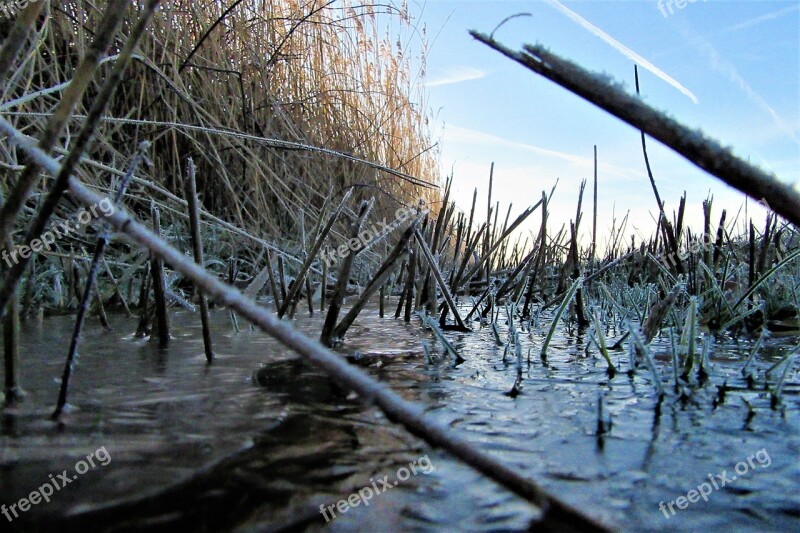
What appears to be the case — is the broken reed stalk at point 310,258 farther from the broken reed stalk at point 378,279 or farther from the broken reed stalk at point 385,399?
the broken reed stalk at point 385,399

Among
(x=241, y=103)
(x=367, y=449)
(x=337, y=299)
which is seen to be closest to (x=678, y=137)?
(x=367, y=449)

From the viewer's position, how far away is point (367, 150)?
4.05 metres

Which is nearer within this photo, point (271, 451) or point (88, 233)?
point (271, 451)

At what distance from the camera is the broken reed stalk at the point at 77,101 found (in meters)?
0.61

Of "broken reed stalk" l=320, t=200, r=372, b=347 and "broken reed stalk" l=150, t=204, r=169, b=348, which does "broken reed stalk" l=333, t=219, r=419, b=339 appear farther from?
"broken reed stalk" l=150, t=204, r=169, b=348

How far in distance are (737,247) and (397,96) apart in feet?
8.43

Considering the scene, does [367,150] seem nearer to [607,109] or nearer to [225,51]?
[225,51]

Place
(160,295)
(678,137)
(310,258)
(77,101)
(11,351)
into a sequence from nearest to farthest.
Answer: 1. (678,137)
2. (77,101)
3. (11,351)
4. (160,295)
5. (310,258)

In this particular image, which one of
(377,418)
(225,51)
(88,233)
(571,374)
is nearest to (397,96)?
(225,51)

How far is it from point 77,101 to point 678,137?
57cm

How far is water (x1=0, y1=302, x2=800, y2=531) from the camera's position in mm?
637

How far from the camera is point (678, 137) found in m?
0.37

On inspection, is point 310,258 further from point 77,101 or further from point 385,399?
point 385,399

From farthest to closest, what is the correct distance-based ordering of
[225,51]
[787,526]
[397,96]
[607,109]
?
1. [397,96]
2. [225,51]
3. [787,526]
4. [607,109]
